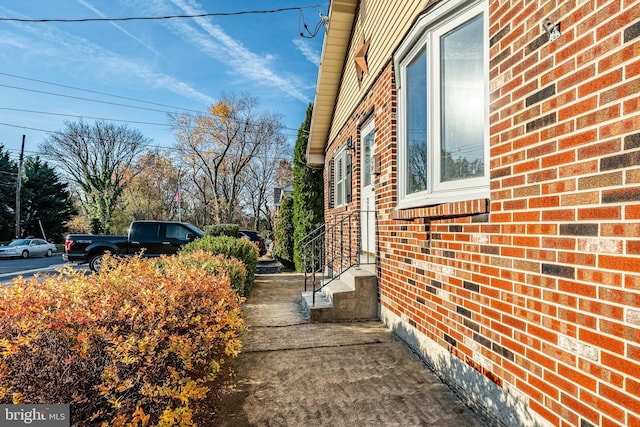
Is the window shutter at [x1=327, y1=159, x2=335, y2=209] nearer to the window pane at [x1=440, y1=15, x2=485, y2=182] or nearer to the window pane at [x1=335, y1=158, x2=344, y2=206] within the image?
the window pane at [x1=335, y1=158, x2=344, y2=206]

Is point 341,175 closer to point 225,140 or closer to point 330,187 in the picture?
point 330,187

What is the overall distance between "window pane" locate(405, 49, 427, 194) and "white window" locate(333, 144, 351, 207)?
9.45ft

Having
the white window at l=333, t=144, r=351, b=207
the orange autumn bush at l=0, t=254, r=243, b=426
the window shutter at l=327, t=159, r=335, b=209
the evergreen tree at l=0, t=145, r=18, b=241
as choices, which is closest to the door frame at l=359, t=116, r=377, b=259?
the white window at l=333, t=144, r=351, b=207

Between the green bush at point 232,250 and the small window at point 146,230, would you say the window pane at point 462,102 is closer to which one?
the green bush at point 232,250

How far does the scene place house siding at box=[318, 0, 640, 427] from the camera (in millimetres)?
1483

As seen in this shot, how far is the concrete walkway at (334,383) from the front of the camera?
243 centimetres

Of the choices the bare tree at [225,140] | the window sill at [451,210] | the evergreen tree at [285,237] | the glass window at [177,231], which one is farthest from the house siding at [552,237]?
the bare tree at [225,140]

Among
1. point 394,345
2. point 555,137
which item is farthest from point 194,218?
point 555,137

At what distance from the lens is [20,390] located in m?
1.68

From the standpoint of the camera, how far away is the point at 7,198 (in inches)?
1143

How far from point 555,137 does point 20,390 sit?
3.18 m

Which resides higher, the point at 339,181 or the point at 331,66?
the point at 331,66

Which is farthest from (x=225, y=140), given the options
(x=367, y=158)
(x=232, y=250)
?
(x=367, y=158)

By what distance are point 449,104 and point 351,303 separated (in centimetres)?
307
